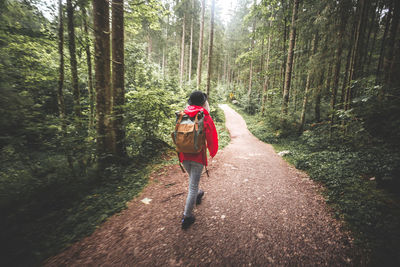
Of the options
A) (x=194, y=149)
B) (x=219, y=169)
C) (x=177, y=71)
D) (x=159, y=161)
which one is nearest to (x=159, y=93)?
(x=159, y=161)

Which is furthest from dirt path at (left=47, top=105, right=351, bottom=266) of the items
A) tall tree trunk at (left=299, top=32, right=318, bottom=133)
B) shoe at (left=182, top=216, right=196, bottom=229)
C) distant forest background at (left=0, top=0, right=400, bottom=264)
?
tall tree trunk at (left=299, top=32, right=318, bottom=133)

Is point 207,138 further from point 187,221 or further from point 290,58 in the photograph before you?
point 290,58

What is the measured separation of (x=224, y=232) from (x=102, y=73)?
521 cm

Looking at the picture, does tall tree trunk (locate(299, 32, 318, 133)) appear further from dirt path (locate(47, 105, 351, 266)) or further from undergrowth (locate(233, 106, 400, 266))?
dirt path (locate(47, 105, 351, 266))

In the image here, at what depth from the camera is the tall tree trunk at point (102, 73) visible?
13.8ft

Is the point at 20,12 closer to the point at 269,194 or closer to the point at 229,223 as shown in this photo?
the point at 229,223

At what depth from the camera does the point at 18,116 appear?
8.31 feet

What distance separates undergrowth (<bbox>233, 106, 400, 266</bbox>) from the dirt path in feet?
0.93

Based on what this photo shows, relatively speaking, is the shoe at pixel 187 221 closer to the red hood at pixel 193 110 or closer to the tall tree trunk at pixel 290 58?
the red hood at pixel 193 110

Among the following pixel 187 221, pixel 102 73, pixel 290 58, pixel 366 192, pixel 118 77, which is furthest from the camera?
pixel 290 58

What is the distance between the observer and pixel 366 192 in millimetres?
3305

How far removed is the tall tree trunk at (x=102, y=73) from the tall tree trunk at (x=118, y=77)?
0.27 metres

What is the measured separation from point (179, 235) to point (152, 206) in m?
1.14

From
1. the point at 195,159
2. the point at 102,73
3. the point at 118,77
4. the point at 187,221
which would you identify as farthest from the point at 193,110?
the point at 118,77
